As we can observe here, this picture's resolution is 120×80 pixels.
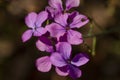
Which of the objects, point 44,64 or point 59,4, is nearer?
point 44,64

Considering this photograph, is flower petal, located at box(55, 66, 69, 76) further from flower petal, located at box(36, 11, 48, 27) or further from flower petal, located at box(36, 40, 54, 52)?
flower petal, located at box(36, 11, 48, 27)

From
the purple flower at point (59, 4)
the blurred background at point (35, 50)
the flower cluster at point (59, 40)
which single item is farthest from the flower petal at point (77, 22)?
the blurred background at point (35, 50)

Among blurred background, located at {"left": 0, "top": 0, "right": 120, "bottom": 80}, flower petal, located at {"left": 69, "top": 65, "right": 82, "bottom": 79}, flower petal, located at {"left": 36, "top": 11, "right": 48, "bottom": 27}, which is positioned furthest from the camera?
blurred background, located at {"left": 0, "top": 0, "right": 120, "bottom": 80}

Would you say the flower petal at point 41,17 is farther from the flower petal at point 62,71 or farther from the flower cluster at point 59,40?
the flower petal at point 62,71

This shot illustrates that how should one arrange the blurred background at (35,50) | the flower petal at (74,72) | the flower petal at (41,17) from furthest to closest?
1. the blurred background at (35,50)
2. the flower petal at (41,17)
3. the flower petal at (74,72)

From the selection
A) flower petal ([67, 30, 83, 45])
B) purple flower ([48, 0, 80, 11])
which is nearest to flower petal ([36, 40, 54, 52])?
flower petal ([67, 30, 83, 45])

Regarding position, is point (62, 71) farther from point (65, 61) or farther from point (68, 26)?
point (68, 26)

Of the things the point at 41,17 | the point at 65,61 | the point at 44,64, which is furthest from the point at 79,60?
the point at 41,17

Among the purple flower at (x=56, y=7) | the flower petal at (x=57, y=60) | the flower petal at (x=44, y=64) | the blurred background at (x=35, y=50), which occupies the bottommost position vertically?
the blurred background at (x=35, y=50)
